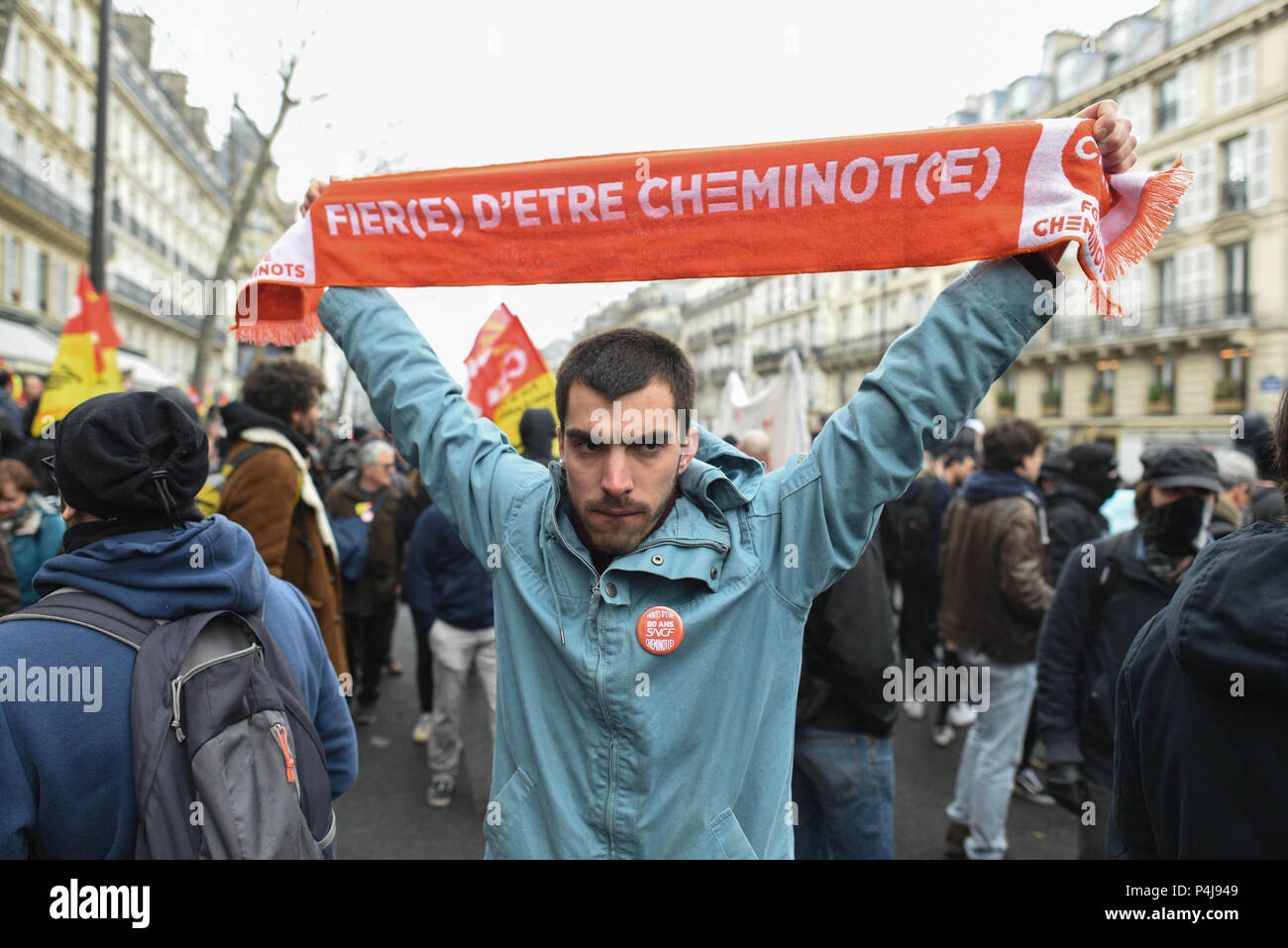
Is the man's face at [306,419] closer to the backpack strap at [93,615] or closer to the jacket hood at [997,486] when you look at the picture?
the backpack strap at [93,615]

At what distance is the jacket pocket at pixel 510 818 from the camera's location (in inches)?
67.2

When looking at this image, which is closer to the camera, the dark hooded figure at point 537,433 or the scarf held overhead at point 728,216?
the scarf held overhead at point 728,216

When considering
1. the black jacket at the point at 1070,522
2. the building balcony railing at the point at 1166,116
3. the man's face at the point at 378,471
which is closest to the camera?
the black jacket at the point at 1070,522

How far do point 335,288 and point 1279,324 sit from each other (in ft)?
102

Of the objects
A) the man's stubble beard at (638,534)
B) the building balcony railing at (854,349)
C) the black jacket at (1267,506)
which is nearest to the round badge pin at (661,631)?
the man's stubble beard at (638,534)

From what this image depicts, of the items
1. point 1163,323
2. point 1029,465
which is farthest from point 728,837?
point 1163,323

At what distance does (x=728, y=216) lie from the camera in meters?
1.92

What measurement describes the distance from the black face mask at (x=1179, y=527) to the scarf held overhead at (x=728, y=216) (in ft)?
5.65

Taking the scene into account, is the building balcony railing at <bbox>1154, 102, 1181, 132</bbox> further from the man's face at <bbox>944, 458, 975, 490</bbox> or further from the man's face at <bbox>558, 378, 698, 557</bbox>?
the man's face at <bbox>558, 378, 698, 557</bbox>

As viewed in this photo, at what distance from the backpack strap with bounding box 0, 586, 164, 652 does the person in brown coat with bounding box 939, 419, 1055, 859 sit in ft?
12.3

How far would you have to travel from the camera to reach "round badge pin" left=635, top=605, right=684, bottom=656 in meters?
1.60
